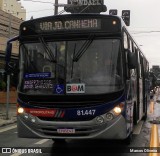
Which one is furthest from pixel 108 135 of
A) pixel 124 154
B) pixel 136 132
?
pixel 136 132

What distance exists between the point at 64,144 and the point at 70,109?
2787 millimetres

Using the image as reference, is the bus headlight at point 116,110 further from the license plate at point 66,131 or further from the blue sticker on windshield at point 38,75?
the blue sticker on windshield at point 38,75

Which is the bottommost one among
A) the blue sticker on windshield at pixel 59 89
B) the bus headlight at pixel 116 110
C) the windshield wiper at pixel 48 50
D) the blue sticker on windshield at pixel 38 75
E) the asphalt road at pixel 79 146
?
the asphalt road at pixel 79 146

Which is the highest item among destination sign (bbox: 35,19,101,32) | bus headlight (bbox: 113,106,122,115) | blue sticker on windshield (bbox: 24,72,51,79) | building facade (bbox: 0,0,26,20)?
building facade (bbox: 0,0,26,20)

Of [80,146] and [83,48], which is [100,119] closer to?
[83,48]

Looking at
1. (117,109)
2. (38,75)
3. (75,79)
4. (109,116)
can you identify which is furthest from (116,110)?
(38,75)

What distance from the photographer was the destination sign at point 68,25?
32.9 ft

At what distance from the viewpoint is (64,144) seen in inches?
474

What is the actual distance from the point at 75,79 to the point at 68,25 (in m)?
1.31

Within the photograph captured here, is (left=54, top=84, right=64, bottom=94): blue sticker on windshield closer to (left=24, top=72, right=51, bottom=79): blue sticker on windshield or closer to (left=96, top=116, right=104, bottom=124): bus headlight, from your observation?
(left=24, top=72, right=51, bottom=79): blue sticker on windshield

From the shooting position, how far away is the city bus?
9.45 metres

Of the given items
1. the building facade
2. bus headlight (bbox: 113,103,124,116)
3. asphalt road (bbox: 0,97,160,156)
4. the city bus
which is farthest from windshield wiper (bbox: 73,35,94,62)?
the building facade

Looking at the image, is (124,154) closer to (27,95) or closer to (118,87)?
(118,87)

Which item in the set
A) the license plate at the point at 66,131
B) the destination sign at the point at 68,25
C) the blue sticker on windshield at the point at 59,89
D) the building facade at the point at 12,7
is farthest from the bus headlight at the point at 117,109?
the building facade at the point at 12,7
